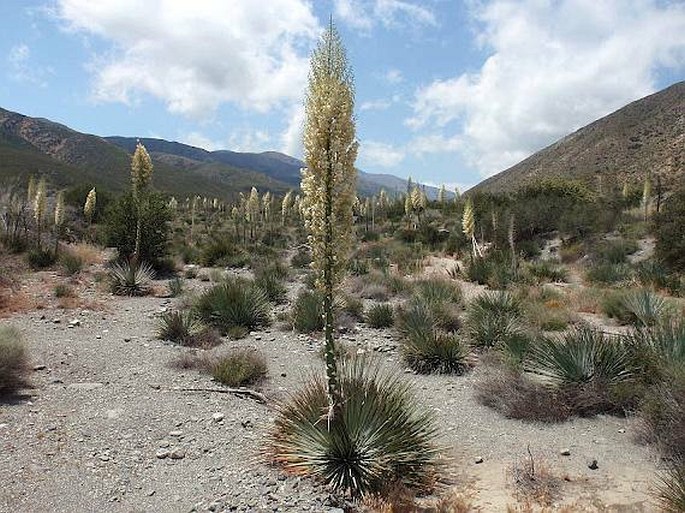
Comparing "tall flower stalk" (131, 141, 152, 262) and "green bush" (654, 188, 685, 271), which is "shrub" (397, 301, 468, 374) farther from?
"green bush" (654, 188, 685, 271)

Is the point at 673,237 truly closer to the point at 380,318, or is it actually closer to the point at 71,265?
the point at 380,318

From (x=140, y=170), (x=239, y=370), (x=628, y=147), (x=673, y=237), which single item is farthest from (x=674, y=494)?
(x=628, y=147)

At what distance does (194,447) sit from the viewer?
18.0 ft

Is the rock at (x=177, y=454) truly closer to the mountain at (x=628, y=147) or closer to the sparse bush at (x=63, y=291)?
the sparse bush at (x=63, y=291)

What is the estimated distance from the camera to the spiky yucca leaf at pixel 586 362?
673 cm

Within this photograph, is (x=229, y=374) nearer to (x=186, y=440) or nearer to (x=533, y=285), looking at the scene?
(x=186, y=440)

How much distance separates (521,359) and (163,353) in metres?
5.54

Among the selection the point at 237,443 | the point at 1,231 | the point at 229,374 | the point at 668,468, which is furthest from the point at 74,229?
the point at 668,468

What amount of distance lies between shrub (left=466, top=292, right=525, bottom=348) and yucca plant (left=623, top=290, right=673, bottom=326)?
203 centimetres

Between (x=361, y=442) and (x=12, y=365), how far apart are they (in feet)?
15.5

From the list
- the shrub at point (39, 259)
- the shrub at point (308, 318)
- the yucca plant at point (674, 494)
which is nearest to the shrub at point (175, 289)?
the shrub at point (308, 318)

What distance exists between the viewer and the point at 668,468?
4.82 meters

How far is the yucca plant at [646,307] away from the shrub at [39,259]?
52.9 feet

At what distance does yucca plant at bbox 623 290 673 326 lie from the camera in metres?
10.0
